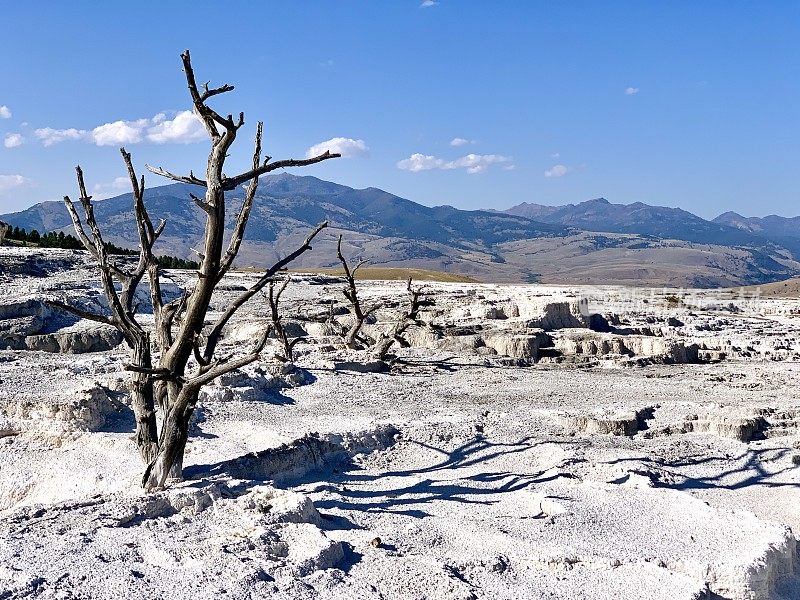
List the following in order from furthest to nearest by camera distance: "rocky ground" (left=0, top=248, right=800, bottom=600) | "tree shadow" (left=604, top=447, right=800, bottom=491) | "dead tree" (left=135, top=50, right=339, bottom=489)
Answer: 1. "tree shadow" (left=604, top=447, right=800, bottom=491)
2. "dead tree" (left=135, top=50, right=339, bottom=489)
3. "rocky ground" (left=0, top=248, right=800, bottom=600)

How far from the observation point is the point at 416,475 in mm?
9648

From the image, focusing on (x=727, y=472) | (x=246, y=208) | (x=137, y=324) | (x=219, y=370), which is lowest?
(x=727, y=472)

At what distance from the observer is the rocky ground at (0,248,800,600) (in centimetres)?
596

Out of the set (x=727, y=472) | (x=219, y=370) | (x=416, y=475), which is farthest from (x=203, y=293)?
(x=727, y=472)

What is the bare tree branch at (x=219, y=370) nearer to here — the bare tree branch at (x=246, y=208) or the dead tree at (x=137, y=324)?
the dead tree at (x=137, y=324)

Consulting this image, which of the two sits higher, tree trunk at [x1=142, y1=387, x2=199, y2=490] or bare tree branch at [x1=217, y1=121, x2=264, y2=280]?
bare tree branch at [x1=217, y1=121, x2=264, y2=280]

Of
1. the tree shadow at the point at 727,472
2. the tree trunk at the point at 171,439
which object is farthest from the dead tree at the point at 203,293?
the tree shadow at the point at 727,472

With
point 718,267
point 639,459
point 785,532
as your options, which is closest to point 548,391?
point 639,459

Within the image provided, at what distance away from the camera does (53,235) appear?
43.2m

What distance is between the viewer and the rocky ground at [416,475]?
19.5ft

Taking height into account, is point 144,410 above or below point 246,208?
below

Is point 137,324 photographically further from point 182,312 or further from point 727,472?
point 727,472

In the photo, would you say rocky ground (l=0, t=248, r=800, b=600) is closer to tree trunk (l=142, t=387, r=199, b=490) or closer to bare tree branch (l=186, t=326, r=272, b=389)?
tree trunk (l=142, t=387, r=199, b=490)

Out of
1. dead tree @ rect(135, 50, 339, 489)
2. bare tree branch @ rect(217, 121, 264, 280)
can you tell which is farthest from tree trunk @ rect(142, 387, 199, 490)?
bare tree branch @ rect(217, 121, 264, 280)
